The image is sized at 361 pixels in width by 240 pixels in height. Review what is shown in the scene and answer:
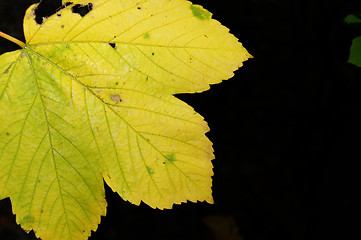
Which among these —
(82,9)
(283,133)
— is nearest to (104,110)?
(82,9)

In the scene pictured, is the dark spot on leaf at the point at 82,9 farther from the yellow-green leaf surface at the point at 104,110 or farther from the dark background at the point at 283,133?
the dark background at the point at 283,133

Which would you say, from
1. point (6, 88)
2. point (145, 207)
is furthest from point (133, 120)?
point (145, 207)

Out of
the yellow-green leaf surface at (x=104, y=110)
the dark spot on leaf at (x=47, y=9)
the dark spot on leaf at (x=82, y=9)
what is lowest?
the yellow-green leaf surface at (x=104, y=110)

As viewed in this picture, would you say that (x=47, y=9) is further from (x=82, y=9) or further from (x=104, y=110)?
(x=104, y=110)

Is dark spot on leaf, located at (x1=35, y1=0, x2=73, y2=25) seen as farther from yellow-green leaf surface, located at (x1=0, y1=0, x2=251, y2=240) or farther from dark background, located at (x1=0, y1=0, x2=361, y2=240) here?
dark background, located at (x1=0, y1=0, x2=361, y2=240)

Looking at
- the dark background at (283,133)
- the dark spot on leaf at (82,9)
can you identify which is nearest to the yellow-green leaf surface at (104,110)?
the dark spot on leaf at (82,9)

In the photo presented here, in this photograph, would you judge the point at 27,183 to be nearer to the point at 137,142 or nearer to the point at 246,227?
the point at 137,142
